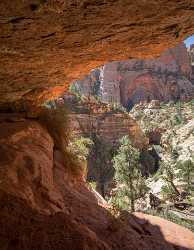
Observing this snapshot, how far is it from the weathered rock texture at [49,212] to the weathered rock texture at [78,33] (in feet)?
5.25

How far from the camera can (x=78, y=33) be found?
16.1ft

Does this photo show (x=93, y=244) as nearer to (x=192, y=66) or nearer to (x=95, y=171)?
(x=95, y=171)

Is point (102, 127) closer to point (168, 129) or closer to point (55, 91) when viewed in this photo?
point (168, 129)

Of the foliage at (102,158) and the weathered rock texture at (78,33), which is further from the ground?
the weathered rock texture at (78,33)

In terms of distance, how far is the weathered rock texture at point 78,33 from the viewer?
13.1ft

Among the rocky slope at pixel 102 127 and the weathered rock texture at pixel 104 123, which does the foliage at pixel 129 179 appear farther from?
the weathered rock texture at pixel 104 123

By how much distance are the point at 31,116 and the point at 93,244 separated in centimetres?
595

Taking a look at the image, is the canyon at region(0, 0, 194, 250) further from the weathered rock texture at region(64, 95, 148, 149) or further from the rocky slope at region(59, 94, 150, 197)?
the weathered rock texture at region(64, 95, 148, 149)

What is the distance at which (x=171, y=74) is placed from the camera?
9181cm

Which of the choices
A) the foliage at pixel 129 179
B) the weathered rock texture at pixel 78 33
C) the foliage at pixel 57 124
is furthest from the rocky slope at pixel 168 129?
the weathered rock texture at pixel 78 33

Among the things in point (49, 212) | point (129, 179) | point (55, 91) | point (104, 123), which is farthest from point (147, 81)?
point (49, 212)

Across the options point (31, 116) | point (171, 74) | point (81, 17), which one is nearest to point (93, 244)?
point (81, 17)

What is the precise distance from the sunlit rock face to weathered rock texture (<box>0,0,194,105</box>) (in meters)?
81.6

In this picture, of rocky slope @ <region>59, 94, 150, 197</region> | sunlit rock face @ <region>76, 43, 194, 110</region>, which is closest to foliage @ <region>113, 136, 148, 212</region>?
rocky slope @ <region>59, 94, 150, 197</region>
